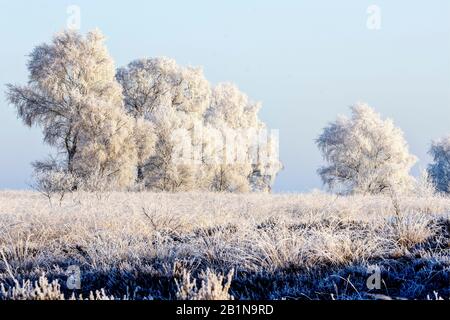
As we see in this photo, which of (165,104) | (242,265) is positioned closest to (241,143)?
(165,104)

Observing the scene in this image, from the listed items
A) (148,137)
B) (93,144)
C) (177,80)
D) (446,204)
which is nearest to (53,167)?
(93,144)

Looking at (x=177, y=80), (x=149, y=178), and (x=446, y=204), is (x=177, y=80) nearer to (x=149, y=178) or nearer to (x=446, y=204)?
(x=149, y=178)

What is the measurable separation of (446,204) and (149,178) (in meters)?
18.9

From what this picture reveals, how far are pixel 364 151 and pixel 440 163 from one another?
921 cm

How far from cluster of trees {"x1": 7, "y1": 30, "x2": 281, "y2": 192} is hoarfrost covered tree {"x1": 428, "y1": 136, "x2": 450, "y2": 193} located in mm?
11793

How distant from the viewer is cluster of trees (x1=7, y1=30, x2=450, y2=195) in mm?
27734

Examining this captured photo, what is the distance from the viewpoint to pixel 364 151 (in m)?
35.7
